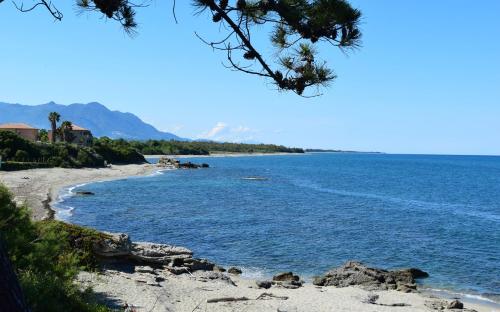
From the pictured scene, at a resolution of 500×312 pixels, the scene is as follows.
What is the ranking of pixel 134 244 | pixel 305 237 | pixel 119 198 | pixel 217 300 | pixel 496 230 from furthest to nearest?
pixel 119 198, pixel 496 230, pixel 305 237, pixel 134 244, pixel 217 300

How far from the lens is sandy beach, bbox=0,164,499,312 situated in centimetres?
1761

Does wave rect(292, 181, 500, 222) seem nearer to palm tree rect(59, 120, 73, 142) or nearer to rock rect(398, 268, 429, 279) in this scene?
rock rect(398, 268, 429, 279)

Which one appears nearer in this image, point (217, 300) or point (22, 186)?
point (217, 300)

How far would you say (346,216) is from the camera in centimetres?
5078

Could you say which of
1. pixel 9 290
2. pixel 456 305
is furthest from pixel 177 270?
pixel 9 290

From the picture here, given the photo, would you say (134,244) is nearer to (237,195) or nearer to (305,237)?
(305,237)

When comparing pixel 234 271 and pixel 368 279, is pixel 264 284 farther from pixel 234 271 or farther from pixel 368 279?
pixel 368 279

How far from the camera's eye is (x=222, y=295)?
19.9 m

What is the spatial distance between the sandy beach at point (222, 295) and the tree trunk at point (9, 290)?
423 inches

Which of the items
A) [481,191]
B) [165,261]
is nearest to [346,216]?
[165,261]

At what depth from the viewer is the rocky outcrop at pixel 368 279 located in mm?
24656

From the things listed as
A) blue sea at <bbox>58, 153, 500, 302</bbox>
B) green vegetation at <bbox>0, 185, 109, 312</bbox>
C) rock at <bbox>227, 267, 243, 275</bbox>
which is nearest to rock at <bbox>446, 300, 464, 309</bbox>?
blue sea at <bbox>58, 153, 500, 302</bbox>

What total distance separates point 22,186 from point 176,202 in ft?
55.8

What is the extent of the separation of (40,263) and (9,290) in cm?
953
